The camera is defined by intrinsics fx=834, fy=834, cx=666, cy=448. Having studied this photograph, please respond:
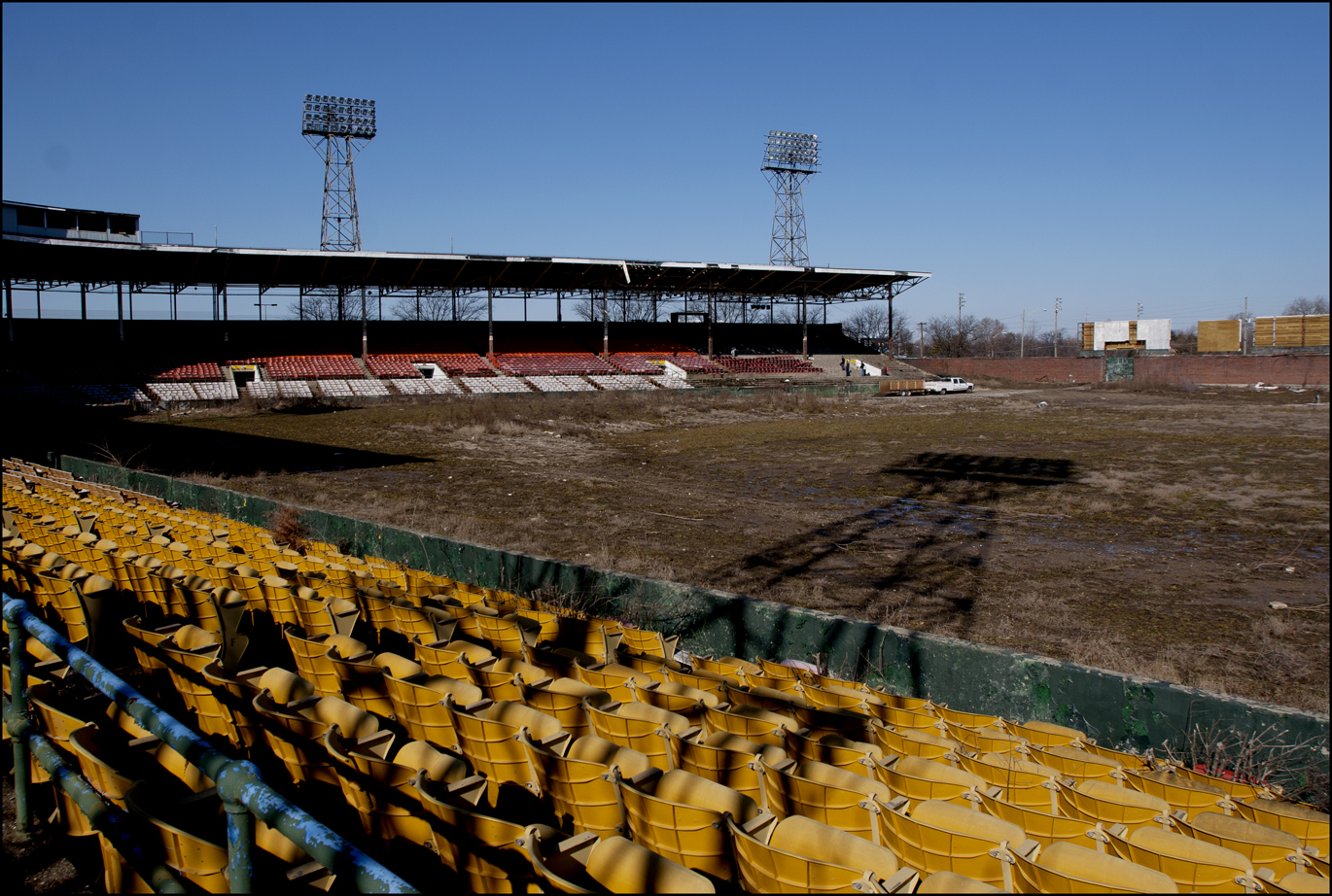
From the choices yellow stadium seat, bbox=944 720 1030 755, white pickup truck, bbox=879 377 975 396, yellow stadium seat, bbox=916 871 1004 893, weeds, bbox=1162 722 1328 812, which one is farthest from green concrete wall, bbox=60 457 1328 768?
white pickup truck, bbox=879 377 975 396

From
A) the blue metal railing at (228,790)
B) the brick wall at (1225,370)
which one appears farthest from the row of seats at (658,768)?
the brick wall at (1225,370)

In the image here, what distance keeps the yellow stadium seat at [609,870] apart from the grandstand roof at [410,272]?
141 feet

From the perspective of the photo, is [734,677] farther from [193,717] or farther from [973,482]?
[973,482]

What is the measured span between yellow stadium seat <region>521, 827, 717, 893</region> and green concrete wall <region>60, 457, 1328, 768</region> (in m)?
4.22

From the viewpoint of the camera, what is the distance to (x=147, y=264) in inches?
1705

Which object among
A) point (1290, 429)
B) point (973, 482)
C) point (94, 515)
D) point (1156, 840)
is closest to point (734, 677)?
point (1156, 840)

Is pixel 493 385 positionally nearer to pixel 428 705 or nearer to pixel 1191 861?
pixel 428 705

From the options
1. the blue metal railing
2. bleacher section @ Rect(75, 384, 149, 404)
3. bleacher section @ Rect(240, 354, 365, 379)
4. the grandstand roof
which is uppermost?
the grandstand roof

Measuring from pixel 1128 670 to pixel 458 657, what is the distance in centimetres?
576

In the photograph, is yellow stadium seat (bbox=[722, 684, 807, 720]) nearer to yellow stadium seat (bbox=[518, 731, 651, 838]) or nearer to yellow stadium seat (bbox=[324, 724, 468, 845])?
yellow stadium seat (bbox=[518, 731, 651, 838])

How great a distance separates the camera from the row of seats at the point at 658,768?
2.79 metres

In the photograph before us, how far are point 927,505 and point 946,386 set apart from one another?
4203 centimetres

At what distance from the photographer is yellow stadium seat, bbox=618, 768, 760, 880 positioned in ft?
9.50

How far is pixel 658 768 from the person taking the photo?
12.2 feet
